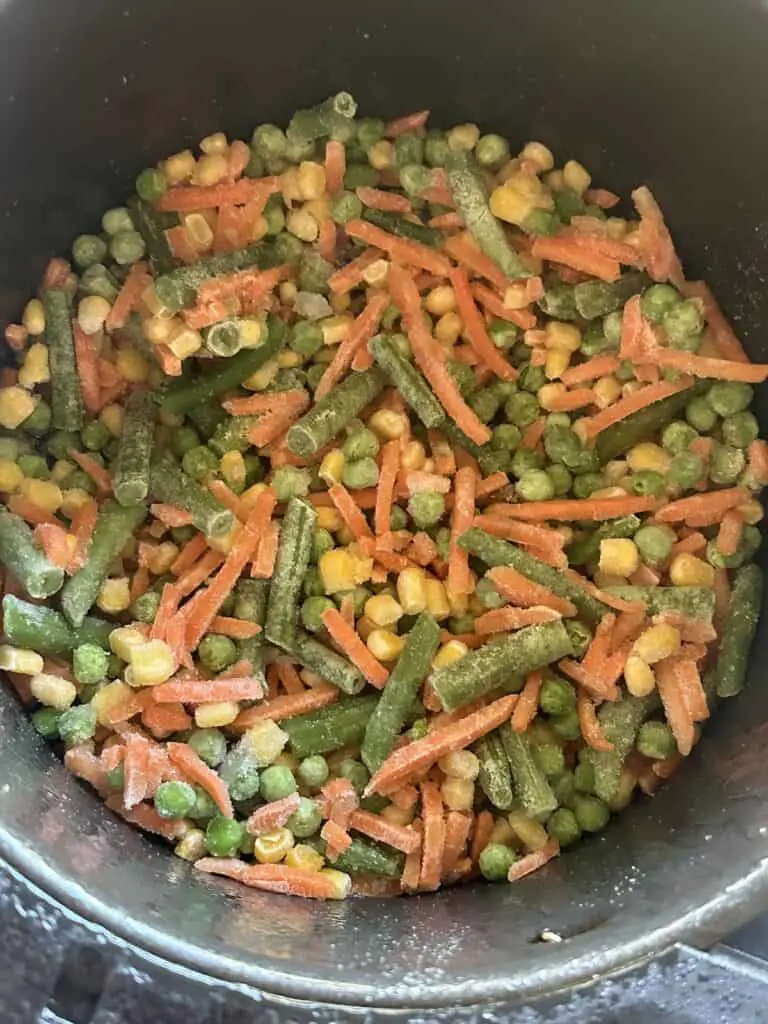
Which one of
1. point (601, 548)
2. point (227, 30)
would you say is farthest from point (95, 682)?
point (227, 30)

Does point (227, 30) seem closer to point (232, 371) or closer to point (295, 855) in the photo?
point (232, 371)

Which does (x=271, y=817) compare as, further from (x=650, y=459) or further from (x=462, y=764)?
(x=650, y=459)

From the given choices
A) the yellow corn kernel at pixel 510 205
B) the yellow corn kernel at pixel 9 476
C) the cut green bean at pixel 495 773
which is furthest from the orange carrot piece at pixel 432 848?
the yellow corn kernel at pixel 510 205

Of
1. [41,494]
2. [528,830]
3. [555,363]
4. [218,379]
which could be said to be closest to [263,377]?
[218,379]

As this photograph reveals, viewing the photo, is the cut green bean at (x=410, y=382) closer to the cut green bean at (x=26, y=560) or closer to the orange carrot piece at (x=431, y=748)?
the orange carrot piece at (x=431, y=748)

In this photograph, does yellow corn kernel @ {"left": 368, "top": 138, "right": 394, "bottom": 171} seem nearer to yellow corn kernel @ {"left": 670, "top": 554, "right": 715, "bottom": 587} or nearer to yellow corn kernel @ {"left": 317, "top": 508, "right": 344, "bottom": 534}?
yellow corn kernel @ {"left": 317, "top": 508, "right": 344, "bottom": 534}
